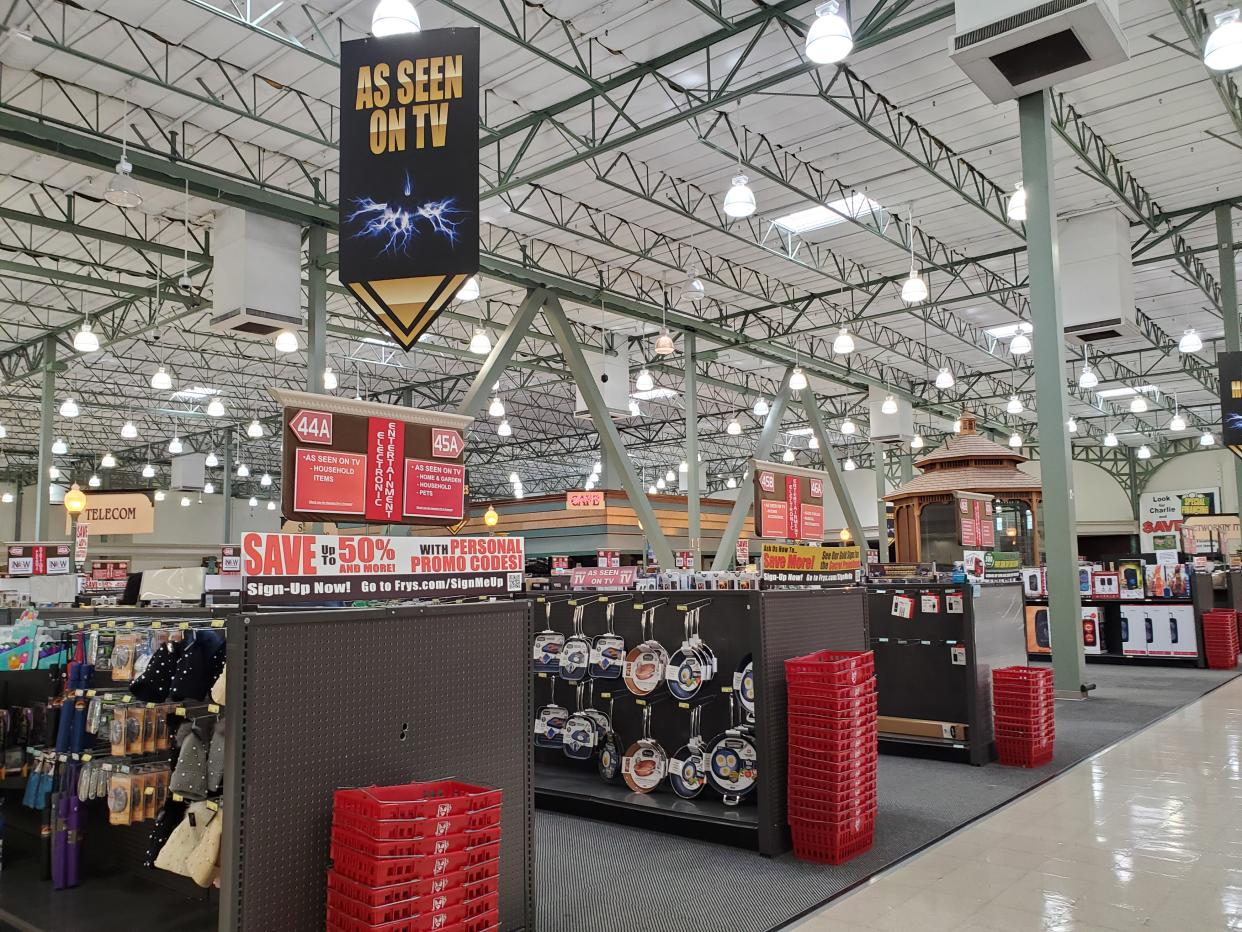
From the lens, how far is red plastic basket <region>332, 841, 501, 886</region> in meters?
2.71

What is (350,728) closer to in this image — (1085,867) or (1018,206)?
(1085,867)

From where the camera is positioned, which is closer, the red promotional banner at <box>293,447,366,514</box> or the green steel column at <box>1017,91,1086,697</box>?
the red promotional banner at <box>293,447,366,514</box>

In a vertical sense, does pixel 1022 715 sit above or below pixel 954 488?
below

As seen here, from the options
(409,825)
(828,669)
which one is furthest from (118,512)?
(409,825)

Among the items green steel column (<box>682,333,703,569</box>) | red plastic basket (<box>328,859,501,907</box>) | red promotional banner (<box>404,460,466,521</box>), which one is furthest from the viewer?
green steel column (<box>682,333,703,569</box>)

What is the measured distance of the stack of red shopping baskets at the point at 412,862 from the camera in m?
2.71

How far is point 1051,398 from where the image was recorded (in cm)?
959

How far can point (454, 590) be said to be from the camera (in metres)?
3.52

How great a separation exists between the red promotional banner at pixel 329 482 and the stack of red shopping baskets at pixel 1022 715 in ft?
16.1

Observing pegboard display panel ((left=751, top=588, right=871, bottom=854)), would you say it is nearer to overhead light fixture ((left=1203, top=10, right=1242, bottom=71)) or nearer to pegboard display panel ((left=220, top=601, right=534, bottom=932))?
pegboard display panel ((left=220, top=601, right=534, bottom=932))

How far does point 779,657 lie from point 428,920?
2.66 meters

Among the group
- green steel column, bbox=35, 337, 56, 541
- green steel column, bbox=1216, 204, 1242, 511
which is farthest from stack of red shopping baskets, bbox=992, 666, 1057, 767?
green steel column, bbox=35, 337, 56, 541

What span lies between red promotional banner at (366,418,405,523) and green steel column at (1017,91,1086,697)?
7245 millimetres

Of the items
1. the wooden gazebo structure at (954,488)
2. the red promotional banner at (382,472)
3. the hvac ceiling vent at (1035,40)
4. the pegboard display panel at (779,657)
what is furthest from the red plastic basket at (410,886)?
the wooden gazebo structure at (954,488)
